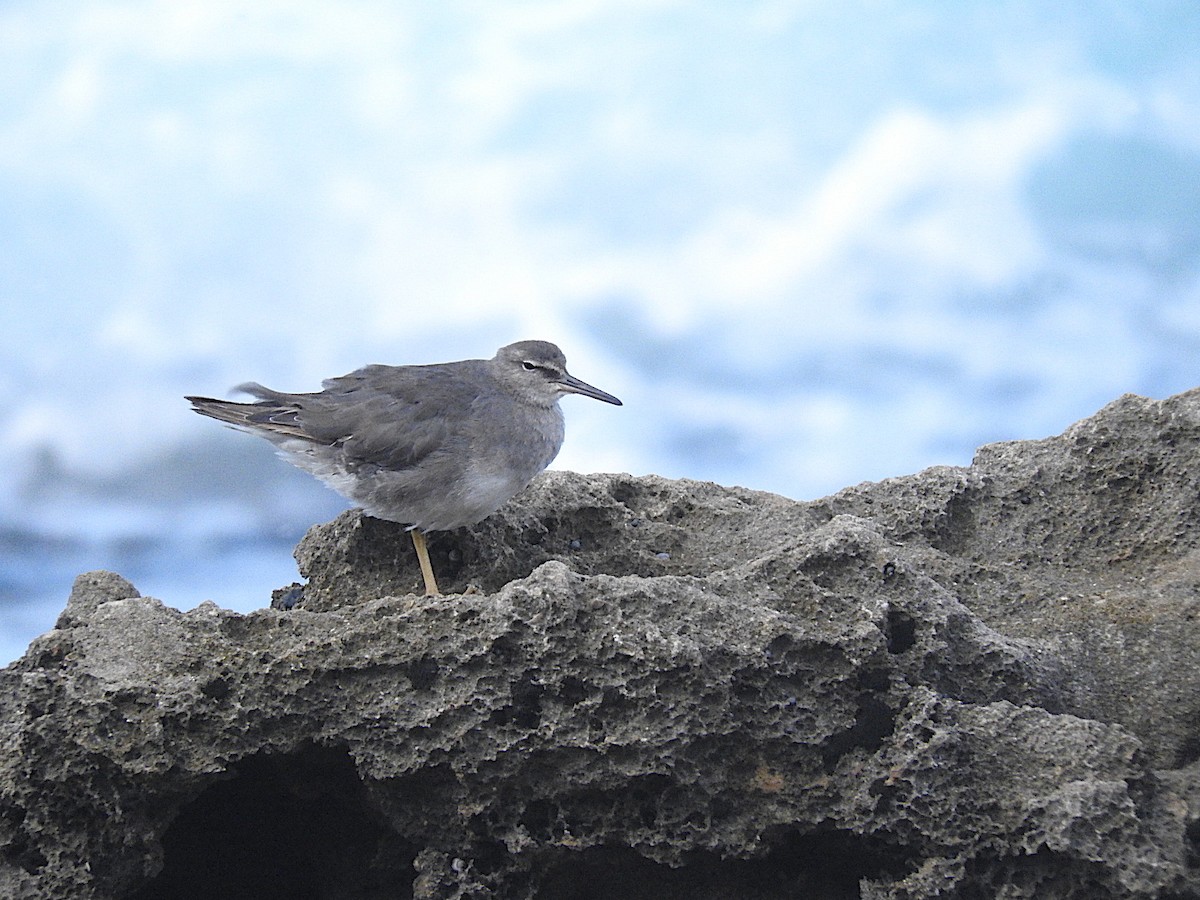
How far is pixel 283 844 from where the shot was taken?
225 inches

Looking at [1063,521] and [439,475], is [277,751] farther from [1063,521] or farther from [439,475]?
[1063,521]

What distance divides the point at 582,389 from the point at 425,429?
1.23 metres

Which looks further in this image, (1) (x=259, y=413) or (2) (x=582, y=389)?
(2) (x=582, y=389)

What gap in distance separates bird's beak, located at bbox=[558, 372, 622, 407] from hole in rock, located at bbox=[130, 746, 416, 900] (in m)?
3.05

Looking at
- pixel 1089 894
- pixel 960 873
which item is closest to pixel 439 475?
pixel 960 873

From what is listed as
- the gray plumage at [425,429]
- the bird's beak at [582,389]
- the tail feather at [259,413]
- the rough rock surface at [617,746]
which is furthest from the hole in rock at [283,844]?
the bird's beak at [582,389]

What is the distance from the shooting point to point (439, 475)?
6.65 meters

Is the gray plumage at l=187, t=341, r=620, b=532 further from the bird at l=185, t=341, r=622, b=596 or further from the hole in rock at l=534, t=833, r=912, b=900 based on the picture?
the hole in rock at l=534, t=833, r=912, b=900

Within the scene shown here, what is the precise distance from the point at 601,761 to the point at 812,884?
122 cm

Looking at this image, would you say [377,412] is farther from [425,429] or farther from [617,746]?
[617,746]

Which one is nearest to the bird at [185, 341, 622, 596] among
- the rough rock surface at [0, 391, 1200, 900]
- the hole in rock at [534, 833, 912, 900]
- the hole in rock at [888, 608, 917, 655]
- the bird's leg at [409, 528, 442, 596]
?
the bird's leg at [409, 528, 442, 596]

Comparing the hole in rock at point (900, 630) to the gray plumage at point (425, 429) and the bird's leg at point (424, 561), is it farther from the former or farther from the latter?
the bird's leg at point (424, 561)

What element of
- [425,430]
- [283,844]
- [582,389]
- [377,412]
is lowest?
[283,844]

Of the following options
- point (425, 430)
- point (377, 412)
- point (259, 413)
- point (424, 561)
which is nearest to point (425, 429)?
point (425, 430)
